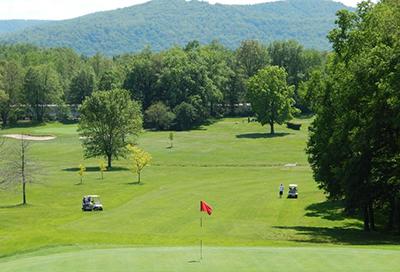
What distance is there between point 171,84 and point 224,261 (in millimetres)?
130018

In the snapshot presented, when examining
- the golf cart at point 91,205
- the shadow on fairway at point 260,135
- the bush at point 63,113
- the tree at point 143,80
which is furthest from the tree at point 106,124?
the bush at point 63,113

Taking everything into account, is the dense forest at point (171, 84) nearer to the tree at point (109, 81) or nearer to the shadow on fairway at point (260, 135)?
the tree at point (109, 81)

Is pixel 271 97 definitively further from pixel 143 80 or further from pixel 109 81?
pixel 109 81

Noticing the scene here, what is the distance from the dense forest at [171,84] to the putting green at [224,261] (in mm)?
116993

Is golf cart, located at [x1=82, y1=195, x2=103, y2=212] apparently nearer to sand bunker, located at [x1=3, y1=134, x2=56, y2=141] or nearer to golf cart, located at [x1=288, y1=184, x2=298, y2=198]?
golf cart, located at [x1=288, y1=184, x2=298, y2=198]

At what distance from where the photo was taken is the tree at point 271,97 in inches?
4916

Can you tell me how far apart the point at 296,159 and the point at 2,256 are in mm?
67364

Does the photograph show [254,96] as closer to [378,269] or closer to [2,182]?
[2,182]

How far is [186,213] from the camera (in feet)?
173

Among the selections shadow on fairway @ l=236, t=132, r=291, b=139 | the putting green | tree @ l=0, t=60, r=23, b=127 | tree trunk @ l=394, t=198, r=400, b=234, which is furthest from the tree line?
tree @ l=0, t=60, r=23, b=127

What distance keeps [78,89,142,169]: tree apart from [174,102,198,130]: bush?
167 ft

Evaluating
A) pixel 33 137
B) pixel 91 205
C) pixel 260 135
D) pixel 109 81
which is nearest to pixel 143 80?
pixel 109 81

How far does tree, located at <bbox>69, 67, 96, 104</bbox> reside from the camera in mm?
180500

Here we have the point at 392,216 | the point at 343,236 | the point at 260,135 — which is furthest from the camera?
the point at 260,135
